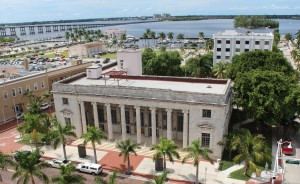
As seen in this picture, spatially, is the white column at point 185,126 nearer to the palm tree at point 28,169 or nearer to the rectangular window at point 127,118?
the rectangular window at point 127,118

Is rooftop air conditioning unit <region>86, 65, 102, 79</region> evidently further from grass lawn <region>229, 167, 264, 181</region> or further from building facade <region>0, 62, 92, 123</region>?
grass lawn <region>229, 167, 264, 181</region>

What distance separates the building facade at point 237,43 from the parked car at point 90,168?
8770 centimetres

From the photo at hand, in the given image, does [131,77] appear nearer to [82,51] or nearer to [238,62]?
[238,62]

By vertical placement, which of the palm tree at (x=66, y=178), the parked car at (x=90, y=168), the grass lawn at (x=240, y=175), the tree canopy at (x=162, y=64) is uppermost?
the tree canopy at (x=162, y=64)

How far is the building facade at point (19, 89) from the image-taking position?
66.6 meters

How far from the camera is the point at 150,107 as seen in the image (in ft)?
154

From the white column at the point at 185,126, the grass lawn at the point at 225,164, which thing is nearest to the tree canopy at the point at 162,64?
the white column at the point at 185,126

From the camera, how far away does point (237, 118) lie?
6172 centimetres

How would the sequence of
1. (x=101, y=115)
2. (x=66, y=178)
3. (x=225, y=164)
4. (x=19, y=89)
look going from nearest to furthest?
(x=66, y=178)
(x=225, y=164)
(x=101, y=115)
(x=19, y=89)

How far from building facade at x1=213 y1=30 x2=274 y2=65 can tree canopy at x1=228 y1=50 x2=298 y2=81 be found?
46184 mm

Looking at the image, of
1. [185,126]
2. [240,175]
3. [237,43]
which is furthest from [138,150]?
[237,43]

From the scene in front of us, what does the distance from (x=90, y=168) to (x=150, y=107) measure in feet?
44.7

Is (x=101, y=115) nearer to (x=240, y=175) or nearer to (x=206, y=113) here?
(x=206, y=113)

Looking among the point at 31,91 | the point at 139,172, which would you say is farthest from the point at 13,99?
the point at 139,172
